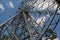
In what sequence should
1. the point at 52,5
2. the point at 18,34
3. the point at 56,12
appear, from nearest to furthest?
1. the point at 56,12
2. the point at 52,5
3. the point at 18,34

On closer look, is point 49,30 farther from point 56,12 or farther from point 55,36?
point 56,12

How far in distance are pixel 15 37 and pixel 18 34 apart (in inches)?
65.6

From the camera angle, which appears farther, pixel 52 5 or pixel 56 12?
pixel 52 5

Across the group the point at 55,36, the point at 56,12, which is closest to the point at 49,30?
the point at 55,36

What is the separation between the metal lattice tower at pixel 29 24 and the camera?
1903 centimetres

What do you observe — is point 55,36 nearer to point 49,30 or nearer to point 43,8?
point 49,30

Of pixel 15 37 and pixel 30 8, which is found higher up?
pixel 30 8

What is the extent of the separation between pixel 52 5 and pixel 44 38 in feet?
8.20

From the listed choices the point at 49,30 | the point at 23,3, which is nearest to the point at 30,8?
the point at 23,3

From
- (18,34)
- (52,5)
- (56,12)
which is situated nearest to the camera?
(56,12)

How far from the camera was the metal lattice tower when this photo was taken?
19.0 meters

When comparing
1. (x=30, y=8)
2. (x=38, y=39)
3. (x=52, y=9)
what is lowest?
(x=38, y=39)

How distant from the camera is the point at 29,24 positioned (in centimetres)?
1941

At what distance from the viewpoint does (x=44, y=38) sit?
1897cm
